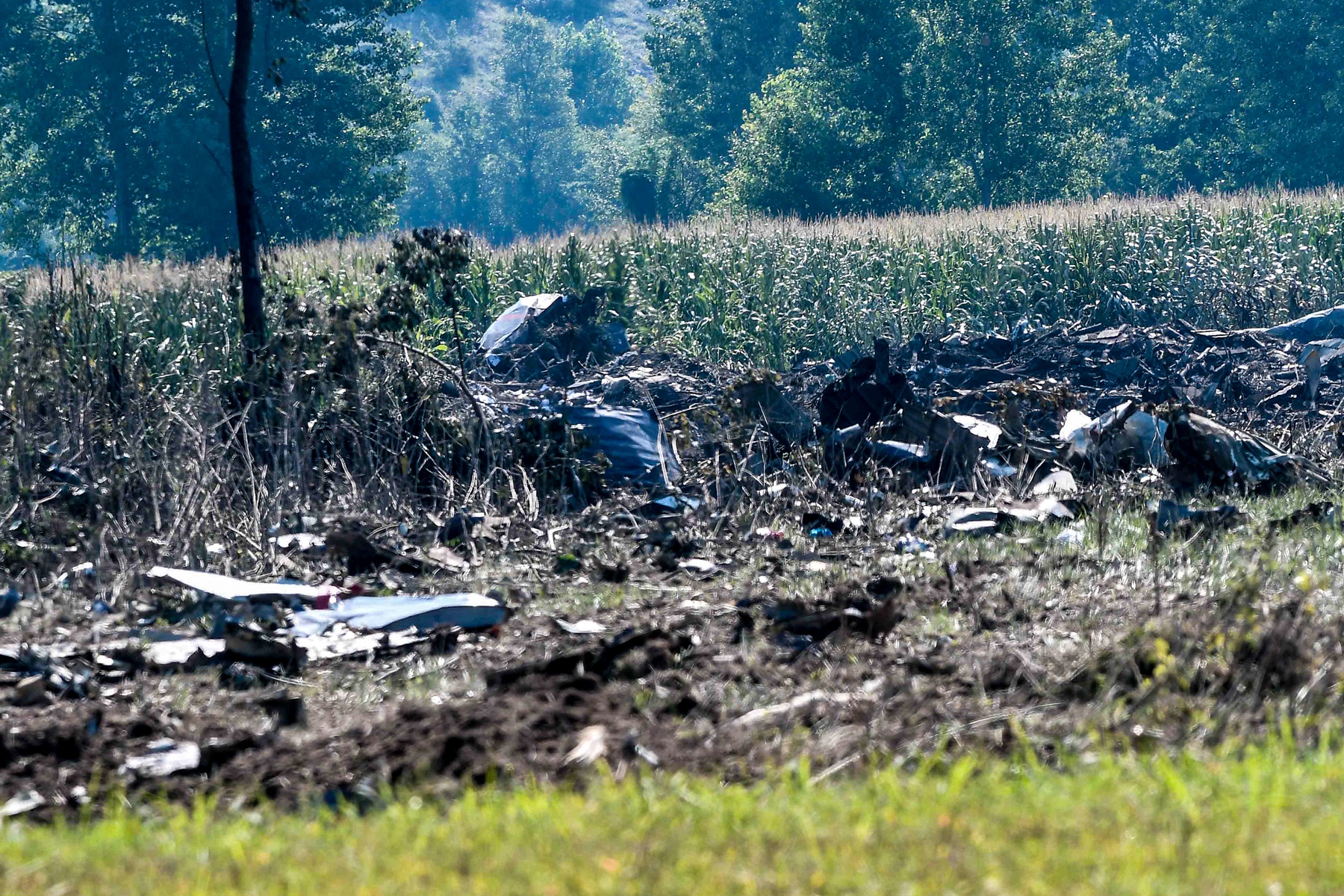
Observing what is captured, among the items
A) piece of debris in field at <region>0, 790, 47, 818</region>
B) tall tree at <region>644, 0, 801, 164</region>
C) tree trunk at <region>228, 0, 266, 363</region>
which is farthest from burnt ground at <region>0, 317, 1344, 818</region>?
tall tree at <region>644, 0, 801, 164</region>

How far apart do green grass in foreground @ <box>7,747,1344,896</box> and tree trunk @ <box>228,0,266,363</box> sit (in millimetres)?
7398

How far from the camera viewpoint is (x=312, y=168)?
40.5 metres

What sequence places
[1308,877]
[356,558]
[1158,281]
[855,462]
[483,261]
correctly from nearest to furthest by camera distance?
[1308,877] → [356,558] → [855,462] → [1158,281] → [483,261]

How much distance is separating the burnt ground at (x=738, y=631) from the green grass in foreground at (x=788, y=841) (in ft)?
1.23

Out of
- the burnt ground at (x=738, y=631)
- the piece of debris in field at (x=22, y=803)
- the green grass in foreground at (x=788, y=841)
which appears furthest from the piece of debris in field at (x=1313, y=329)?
the piece of debris in field at (x=22, y=803)

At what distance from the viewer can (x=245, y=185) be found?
1082cm

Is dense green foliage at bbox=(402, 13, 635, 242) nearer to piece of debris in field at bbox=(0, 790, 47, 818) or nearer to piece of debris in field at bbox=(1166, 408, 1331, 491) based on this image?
piece of debris in field at bbox=(1166, 408, 1331, 491)

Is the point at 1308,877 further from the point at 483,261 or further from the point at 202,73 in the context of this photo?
the point at 202,73

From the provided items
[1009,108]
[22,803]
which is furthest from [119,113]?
[22,803]

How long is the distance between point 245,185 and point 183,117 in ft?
103

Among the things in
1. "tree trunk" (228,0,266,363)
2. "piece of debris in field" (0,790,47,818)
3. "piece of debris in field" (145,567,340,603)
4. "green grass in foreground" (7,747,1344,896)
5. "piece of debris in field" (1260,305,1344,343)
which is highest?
"tree trunk" (228,0,266,363)

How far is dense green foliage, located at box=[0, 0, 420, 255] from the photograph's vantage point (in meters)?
39.9

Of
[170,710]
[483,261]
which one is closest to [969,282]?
[483,261]

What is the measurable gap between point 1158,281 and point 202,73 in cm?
3216
